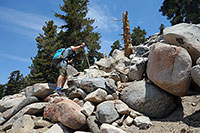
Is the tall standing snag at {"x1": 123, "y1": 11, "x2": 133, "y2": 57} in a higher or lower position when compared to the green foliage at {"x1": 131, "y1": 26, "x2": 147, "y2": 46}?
lower

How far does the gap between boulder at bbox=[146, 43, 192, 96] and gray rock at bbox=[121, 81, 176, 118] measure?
278 millimetres

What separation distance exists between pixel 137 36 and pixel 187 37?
22.0m

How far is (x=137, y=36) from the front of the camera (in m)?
26.1

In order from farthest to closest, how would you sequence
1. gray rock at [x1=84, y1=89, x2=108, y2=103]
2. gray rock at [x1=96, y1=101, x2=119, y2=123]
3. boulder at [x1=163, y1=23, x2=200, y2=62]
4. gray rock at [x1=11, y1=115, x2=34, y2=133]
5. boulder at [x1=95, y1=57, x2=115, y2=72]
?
1. boulder at [x1=95, y1=57, x2=115, y2=72]
2. gray rock at [x1=11, y1=115, x2=34, y2=133]
3. gray rock at [x1=84, y1=89, x2=108, y2=103]
4. boulder at [x1=163, y1=23, x2=200, y2=62]
5. gray rock at [x1=96, y1=101, x2=119, y2=123]

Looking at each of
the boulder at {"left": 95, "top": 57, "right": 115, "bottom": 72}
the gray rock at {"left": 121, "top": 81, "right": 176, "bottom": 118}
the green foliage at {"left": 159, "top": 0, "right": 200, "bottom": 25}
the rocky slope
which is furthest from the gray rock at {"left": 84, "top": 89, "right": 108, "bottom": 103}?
the green foliage at {"left": 159, "top": 0, "right": 200, "bottom": 25}

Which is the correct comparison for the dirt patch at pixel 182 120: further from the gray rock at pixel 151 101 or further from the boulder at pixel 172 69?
the boulder at pixel 172 69

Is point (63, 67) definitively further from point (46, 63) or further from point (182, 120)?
point (46, 63)

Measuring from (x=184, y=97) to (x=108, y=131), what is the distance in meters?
2.99

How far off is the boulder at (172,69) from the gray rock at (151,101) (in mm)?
278

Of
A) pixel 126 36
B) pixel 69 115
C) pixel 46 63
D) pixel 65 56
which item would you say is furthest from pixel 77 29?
pixel 69 115

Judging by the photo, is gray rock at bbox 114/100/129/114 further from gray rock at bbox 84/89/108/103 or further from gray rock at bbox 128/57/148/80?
gray rock at bbox 128/57/148/80

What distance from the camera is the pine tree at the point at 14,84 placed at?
2670 cm

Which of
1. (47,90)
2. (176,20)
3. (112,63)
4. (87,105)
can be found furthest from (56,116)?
(176,20)

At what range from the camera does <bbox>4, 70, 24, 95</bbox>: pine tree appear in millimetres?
26703
